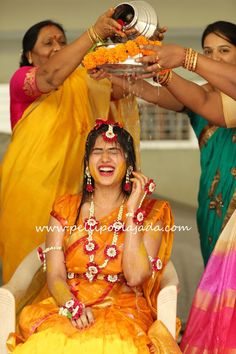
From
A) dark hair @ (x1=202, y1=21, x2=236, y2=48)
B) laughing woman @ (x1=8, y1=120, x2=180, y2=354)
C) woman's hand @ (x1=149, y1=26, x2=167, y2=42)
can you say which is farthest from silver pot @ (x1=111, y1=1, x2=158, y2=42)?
dark hair @ (x1=202, y1=21, x2=236, y2=48)

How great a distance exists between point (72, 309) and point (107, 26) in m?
1.07

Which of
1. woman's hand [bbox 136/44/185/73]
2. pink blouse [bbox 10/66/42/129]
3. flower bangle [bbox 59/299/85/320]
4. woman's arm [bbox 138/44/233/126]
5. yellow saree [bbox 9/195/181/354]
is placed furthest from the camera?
pink blouse [bbox 10/66/42/129]

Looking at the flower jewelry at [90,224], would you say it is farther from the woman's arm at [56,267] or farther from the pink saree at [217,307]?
the pink saree at [217,307]

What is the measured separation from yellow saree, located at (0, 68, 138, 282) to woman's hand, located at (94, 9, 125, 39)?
548 millimetres

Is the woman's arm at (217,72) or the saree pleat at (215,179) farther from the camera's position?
the saree pleat at (215,179)

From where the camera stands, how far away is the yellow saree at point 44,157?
12.2 ft

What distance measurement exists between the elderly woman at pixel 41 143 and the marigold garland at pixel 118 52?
2.32 ft

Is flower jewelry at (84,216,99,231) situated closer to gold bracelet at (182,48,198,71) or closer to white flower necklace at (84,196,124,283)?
white flower necklace at (84,196,124,283)

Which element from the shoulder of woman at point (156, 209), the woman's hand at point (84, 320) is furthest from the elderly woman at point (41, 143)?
the woman's hand at point (84, 320)

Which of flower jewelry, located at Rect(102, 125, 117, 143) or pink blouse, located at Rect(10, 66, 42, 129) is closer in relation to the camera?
flower jewelry, located at Rect(102, 125, 117, 143)

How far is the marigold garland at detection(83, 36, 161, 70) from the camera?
2863mm

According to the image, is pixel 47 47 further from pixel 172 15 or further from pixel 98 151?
pixel 172 15

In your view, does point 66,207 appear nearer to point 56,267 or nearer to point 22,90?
point 56,267

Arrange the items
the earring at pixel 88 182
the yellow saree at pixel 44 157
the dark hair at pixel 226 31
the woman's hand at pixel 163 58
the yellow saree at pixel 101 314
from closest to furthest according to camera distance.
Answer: the yellow saree at pixel 101 314 → the woman's hand at pixel 163 58 → the earring at pixel 88 182 → the dark hair at pixel 226 31 → the yellow saree at pixel 44 157
